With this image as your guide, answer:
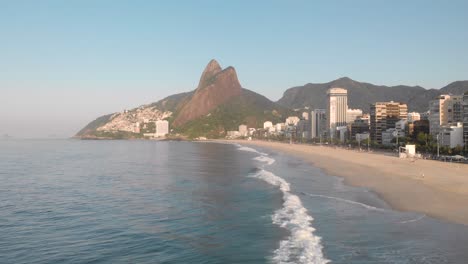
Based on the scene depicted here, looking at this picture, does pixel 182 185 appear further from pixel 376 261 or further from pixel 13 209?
pixel 376 261

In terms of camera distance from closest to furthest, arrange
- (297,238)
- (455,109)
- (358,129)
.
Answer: (297,238) → (455,109) → (358,129)

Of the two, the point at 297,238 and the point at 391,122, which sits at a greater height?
the point at 391,122

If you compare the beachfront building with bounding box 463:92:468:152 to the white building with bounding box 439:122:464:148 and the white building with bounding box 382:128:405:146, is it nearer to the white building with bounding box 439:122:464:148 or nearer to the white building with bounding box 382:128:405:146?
the white building with bounding box 439:122:464:148

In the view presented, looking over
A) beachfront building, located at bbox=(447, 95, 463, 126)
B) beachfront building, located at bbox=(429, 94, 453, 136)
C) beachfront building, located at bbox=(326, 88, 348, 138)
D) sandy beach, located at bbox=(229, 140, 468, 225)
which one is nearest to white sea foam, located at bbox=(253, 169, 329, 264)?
sandy beach, located at bbox=(229, 140, 468, 225)

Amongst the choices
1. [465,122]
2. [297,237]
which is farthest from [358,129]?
[297,237]

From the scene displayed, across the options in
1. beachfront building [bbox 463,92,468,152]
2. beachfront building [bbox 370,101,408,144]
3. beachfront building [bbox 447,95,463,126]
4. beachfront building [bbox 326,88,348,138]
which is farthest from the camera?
beachfront building [bbox 326,88,348,138]

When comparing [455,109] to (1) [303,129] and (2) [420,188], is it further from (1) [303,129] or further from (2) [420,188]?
(1) [303,129]

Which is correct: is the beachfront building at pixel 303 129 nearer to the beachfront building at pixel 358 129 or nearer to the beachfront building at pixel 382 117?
the beachfront building at pixel 358 129
